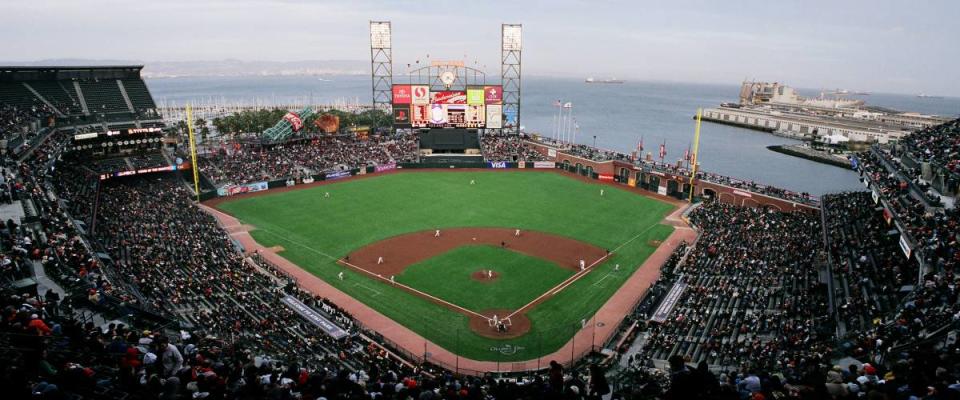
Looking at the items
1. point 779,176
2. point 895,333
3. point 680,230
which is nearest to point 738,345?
point 895,333

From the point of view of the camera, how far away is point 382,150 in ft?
227

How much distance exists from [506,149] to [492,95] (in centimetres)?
712

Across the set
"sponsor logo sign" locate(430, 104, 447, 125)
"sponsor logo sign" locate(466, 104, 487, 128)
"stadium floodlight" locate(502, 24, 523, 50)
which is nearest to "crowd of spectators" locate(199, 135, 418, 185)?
"sponsor logo sign" locate(430, 104, 447, 125)

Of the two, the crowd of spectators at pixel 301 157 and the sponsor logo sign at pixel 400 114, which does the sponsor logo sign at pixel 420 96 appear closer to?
the sponsor logo sign at pixel 400 114

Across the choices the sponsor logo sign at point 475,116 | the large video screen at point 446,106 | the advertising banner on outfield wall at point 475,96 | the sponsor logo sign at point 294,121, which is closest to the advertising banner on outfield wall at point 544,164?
the large video screen at point 446,106

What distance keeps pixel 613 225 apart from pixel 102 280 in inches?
1389

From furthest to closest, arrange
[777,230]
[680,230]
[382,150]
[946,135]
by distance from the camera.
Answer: [382,150], [680,230], [777,230], [946,135]

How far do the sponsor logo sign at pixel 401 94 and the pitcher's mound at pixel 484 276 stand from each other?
38375 mm

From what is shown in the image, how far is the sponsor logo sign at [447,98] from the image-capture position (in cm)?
6788

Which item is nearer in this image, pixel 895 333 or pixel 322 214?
pixel 895 333

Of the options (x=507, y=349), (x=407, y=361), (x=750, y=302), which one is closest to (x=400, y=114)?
(x=507, y=349)

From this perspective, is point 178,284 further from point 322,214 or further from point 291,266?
point 322,214

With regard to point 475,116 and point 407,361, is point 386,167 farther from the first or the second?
point 407,361

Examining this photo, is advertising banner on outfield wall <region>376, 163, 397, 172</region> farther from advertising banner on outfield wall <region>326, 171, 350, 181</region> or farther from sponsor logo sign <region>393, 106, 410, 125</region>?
sponsor logo sign <region>393, 106, 410, 125</region>
